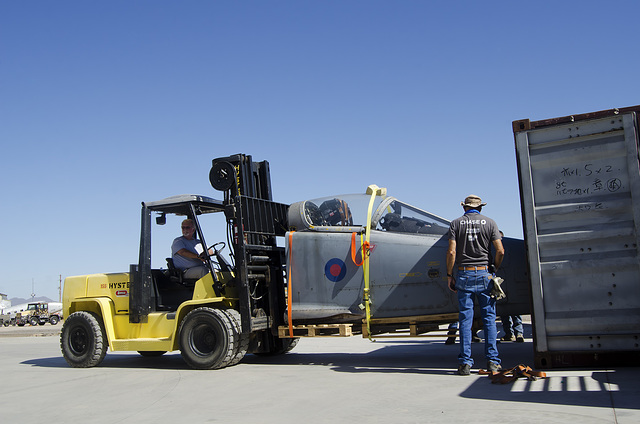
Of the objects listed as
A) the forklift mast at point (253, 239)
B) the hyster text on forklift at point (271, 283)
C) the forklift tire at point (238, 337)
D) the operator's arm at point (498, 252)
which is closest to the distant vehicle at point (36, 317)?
the hyster text on forklift at point (271, 283)

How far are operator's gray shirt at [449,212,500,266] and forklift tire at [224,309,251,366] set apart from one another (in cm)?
333

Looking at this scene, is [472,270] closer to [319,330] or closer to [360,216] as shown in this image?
[360,216]

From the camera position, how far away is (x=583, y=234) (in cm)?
618

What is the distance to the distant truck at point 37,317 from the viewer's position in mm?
49625

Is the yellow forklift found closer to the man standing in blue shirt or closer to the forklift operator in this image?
the forklift operator

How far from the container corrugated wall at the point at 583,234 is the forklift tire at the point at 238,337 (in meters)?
4.08

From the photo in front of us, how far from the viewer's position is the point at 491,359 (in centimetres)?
645

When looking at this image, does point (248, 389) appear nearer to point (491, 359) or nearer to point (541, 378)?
point (491, 359)

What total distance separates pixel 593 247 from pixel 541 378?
1500 millimetres

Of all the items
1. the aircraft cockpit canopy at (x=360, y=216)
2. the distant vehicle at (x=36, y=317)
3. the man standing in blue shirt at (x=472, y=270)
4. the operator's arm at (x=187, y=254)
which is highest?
the aircraft cockpit canopy at (x=360, y=216)

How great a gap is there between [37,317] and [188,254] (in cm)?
4775

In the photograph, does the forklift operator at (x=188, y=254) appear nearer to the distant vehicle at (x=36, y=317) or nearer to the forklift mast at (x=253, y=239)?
the forklift mast at (x=253, y=239)

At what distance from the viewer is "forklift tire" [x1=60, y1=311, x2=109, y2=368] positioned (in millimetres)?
9125

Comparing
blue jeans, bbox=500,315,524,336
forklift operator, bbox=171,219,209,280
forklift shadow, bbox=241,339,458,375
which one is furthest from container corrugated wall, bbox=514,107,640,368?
forklift operator, bbox=171,219,209,280
